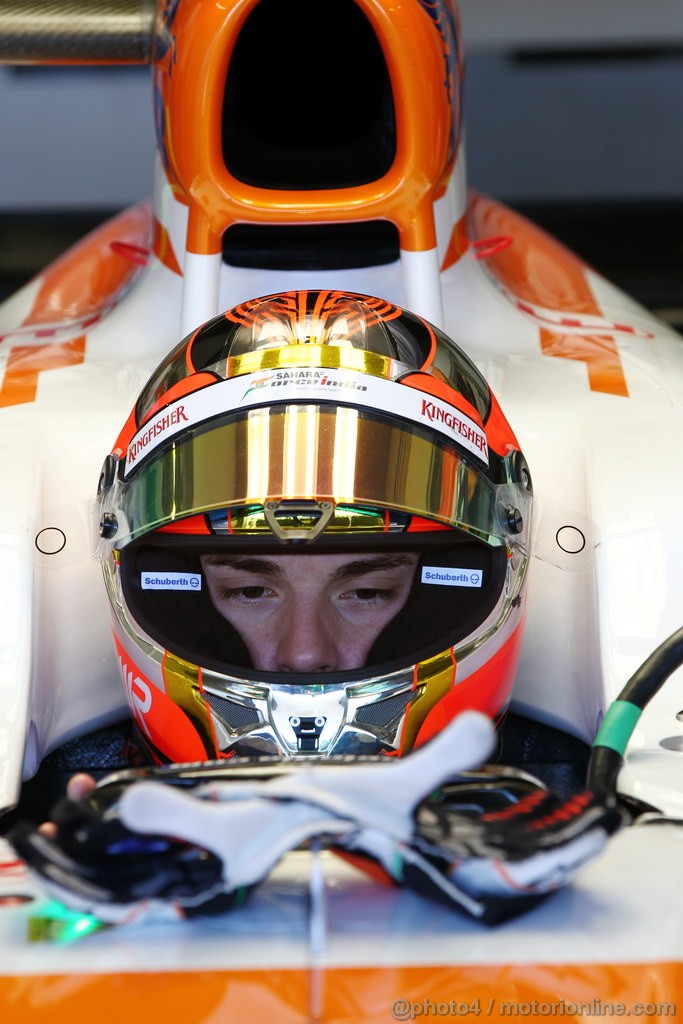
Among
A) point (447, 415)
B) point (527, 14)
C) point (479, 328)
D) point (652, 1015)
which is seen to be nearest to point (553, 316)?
point (479, 328)

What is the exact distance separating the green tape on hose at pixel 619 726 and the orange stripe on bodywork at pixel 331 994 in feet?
0.75

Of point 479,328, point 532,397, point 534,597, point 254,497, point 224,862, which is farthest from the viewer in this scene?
point 479,328

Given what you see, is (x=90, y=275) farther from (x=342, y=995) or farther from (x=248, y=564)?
(x=342, y=995)

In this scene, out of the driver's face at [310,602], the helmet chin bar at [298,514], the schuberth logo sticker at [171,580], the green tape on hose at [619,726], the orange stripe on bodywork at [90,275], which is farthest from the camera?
the orange stripe on bodywork at [90,275]

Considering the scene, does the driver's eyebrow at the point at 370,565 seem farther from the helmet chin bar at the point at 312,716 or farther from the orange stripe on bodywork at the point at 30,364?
the orange stripe on bodywork at the point at 30,364

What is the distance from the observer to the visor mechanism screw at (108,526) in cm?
132

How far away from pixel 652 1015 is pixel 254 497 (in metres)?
0.52

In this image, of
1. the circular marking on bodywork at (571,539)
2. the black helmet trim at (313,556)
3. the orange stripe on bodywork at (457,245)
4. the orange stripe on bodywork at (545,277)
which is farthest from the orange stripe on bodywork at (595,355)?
the black helmet trim at (313,556)

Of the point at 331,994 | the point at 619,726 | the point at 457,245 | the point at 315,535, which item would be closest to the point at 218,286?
the point at 457,245

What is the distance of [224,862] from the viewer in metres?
0.87

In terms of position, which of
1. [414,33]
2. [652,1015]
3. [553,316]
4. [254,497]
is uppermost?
[414,33]

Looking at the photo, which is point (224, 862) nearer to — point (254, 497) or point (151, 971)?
point (151, 971)

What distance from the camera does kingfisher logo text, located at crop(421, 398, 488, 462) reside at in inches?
50.7

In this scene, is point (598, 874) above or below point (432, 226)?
below
